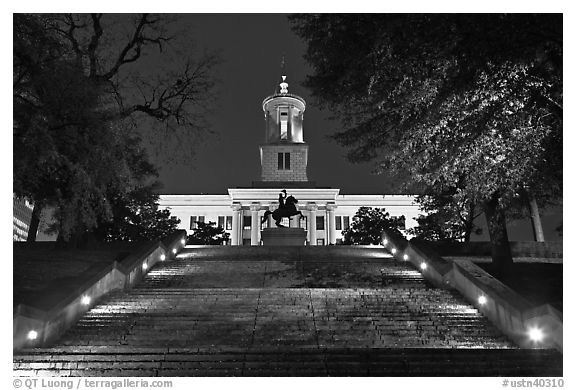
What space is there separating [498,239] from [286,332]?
13.1 m

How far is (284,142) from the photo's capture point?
84000 millimetres

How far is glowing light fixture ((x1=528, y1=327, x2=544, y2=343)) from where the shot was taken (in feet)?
39.4

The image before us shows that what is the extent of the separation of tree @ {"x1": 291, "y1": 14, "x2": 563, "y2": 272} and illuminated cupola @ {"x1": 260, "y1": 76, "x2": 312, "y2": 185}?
2516 inches

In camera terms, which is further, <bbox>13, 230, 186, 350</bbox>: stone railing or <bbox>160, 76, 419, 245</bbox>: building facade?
<bbox>160, 76, 419, 245</bbox>: building facade

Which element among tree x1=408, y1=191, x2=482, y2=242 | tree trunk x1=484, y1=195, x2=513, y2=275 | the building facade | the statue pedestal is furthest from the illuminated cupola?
tree trunk x1=484, y1=195, x2=513, y2=275

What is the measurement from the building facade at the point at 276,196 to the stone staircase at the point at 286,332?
56345 millimetres

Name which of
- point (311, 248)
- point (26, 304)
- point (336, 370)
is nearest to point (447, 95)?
point (336, 370)

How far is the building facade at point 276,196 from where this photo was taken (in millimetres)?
77750

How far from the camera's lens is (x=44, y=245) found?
1083 inches

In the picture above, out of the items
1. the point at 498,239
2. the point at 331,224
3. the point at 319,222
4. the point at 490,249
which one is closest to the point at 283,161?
the point at 319,222

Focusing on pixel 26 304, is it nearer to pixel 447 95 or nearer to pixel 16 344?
pixel 16 344

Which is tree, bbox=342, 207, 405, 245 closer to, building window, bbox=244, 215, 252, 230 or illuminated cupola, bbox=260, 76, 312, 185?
building window, bbox=244, 215, 252, 230

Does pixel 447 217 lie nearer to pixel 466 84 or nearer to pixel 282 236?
pixel 282 236

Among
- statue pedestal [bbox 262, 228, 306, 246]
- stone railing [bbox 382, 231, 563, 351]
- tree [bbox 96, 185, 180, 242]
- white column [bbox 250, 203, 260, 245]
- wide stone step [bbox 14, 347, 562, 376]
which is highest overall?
white column [bbox 250, 203, 260, 245]
